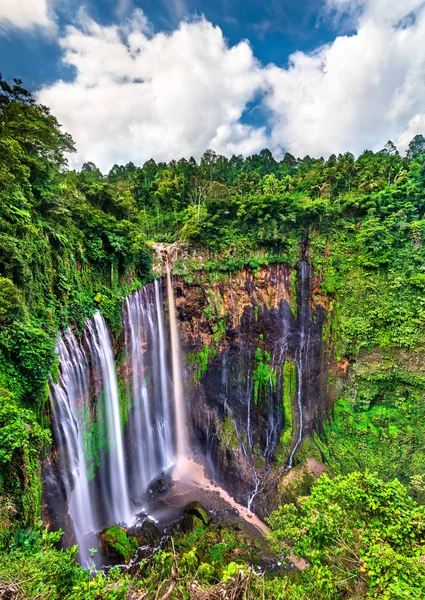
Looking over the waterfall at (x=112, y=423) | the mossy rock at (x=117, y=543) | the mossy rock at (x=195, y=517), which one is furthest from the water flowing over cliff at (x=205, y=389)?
the mossy rock at (x=195, y=517)

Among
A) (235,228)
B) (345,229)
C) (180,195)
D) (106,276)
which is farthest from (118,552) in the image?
(180,195)

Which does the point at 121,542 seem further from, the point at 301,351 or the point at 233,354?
the point at 301,351

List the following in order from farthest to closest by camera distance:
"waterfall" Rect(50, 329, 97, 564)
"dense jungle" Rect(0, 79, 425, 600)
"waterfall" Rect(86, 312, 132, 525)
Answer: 1. "waterfall" Rect(86, 312, 132, 525)
2. "waterfall" Rect(50, 329, 97, 564)
3. "dense jungle" Rect(0, 79, 425, 600)

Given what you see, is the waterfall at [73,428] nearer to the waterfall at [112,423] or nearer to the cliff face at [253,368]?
the waterfall at [112,423]

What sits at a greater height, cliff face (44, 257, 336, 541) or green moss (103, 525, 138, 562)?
cliff face (44, 257, 336, 541)

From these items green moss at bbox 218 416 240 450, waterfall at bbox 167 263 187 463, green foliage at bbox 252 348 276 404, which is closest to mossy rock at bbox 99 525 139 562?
green moss at bbox 218 416 240 450

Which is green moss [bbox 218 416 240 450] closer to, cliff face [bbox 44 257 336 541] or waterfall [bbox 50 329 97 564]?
cliff face [bbox 44 257 336 541]
